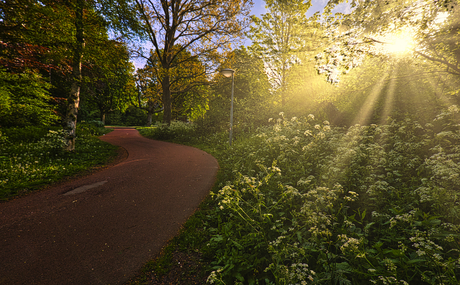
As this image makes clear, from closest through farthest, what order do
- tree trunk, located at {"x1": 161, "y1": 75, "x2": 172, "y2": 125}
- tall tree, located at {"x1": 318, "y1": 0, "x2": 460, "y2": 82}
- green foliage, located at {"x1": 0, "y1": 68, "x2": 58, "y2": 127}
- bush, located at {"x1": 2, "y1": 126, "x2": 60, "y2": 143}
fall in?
tall tree, located at {"x1": 318, "y1": 0, "x2": 460, "y2": 82} → green foliage, located at {"x1": 0, "y1": 68, "x2": 58, "y2": 127} → bush, located at {"x1": 2, "y1": 126, "x2": 60, "y2": 143} → tree trunk, located at {"x1": 161, "y1": 75, "x2": 172, "y2": 125}

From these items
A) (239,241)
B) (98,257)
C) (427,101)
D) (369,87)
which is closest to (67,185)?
(98,257)

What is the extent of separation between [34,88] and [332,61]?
13.6 meters

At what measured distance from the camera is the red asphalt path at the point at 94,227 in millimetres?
2662

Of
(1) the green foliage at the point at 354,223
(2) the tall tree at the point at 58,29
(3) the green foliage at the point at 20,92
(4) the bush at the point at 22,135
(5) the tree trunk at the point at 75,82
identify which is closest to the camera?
(1) the green foliage at the point at 354,223

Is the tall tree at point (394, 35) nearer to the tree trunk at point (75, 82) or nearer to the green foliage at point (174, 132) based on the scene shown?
the tree trunk at point (75, 82)

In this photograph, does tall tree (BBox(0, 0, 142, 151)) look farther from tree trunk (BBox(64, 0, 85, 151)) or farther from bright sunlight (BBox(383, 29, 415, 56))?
bright sunlight (BBox(383, 29, 415, 56))

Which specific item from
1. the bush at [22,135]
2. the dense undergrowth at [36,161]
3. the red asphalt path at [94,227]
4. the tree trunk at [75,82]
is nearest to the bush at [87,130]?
the bush at [22,135]

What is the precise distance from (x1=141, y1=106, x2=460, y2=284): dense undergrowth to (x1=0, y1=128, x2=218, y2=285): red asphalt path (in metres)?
0.96

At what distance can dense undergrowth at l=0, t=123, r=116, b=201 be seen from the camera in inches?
204

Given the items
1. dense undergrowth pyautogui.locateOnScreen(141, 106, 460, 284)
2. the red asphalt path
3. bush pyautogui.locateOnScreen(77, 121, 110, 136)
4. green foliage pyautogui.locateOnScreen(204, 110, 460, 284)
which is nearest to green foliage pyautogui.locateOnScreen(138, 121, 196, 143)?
bush pyautogui.locateOnScreen(77, 121, 110, 136)

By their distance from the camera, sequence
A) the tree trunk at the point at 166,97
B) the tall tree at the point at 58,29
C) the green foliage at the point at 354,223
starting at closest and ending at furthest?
the green foliage at the point at 354,223 < the tall tree at the point at 58,29 < the tree trunk at the point at 166,97

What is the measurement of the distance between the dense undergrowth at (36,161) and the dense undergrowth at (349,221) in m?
5.47

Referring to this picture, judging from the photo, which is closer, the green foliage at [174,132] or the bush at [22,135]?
the bush at [22,135]

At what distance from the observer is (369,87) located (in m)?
8.23
